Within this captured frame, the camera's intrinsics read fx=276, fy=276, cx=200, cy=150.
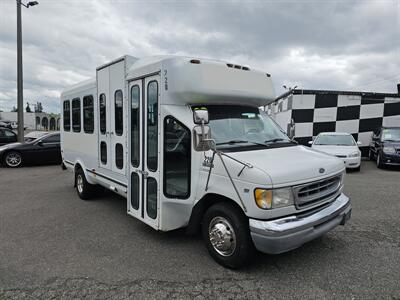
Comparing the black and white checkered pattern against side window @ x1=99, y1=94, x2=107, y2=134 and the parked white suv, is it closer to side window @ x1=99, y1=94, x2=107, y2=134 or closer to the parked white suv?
the parked white suv

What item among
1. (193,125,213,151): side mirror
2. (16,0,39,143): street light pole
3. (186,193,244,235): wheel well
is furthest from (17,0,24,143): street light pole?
(193,125,213,151): side mirror

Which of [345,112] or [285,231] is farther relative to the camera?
[345,112]

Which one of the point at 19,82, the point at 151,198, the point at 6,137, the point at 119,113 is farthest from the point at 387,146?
the point at 6,137

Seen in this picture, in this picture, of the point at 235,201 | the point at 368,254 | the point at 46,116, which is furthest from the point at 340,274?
the point at 46,116

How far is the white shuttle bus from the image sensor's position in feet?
9.07

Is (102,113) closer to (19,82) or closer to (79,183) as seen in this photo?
(79,183)

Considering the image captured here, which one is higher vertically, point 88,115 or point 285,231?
point 88,115

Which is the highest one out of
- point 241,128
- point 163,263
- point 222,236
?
point 241,128

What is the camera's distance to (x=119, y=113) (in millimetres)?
4379

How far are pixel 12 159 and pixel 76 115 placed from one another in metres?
6.11

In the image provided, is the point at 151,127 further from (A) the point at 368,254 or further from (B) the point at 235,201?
(A) the point at 368,254

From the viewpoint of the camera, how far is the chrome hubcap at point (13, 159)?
10195mm

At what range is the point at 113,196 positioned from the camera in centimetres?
623

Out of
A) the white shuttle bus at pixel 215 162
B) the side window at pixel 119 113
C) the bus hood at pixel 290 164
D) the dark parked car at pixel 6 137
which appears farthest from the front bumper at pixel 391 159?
the dark parked car at pixel 6 137
